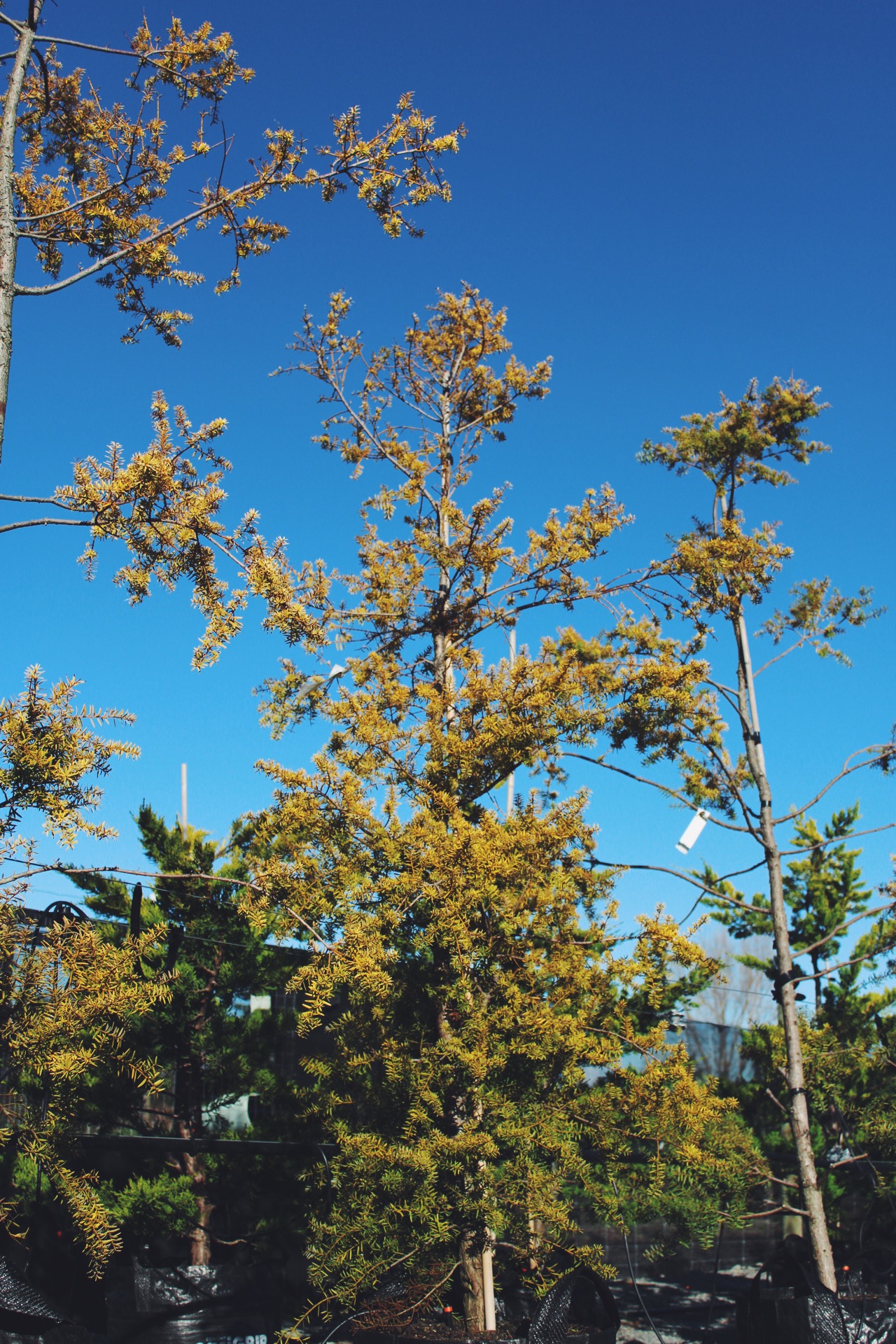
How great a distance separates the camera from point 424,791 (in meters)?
6.02

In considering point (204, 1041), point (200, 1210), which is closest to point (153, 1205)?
point (200, 1210)

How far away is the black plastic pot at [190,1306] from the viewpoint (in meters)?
5.71

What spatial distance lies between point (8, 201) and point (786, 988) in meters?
6.30

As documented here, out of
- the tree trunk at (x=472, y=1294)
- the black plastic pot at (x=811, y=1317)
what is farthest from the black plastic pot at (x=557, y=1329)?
the black plastic pot at (x=811, y=1317)

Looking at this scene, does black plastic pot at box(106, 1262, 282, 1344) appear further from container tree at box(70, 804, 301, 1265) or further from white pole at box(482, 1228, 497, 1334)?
container tree at box(70, 804, 301, 1265)

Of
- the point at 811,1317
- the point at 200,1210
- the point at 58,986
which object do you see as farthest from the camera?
the point at 200,1210

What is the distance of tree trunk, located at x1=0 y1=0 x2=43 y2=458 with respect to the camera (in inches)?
146

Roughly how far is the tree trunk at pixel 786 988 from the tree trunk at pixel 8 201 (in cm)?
550

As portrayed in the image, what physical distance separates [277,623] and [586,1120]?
3229 millimetres

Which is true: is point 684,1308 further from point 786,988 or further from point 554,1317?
point 554,1317

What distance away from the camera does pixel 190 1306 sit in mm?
5828

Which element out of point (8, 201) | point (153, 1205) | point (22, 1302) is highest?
point (8, 201)

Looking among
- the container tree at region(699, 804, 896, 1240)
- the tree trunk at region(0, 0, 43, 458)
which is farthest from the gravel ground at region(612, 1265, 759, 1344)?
the tree trunk at region(0, 0, 43, 458)

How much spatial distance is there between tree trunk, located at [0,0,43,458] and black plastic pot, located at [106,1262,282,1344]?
495 centimetres
